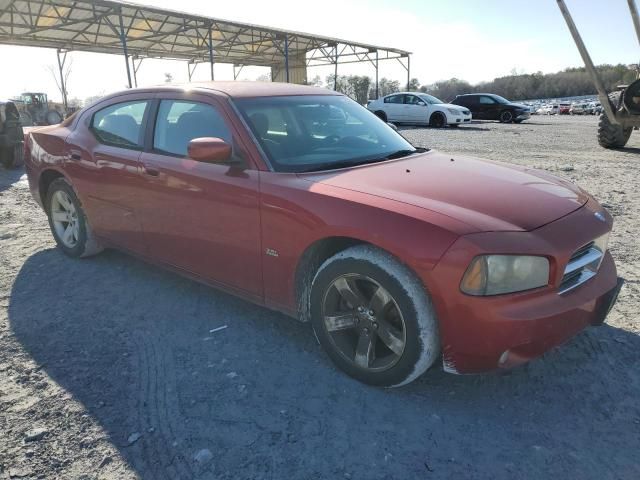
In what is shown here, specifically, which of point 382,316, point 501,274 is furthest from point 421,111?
point 501,274

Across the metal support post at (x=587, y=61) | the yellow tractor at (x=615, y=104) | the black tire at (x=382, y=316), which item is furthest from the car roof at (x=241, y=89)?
the yellow tractor at (x=615, y=104)

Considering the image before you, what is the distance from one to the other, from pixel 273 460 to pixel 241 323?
4.32 feet

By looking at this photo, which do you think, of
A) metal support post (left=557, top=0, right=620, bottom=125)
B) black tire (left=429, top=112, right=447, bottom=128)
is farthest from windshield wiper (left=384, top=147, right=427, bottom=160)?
black tire (left=429, top=112, right=447, bottom=128)

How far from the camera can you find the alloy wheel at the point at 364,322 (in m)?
2.44

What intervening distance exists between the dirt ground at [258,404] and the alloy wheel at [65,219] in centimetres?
86

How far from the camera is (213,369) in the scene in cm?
276

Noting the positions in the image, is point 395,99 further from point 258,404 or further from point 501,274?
point 258,404

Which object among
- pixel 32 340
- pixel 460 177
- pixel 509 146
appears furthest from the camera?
pixel 509 146

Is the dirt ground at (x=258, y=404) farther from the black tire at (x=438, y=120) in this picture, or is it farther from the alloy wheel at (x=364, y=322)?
the black tire at (x=438, y=120)

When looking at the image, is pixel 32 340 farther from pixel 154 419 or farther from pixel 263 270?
pixel 263 270

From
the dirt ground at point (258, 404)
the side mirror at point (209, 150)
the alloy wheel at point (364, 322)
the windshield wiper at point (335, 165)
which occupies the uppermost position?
the side mirror at point (209, 150)

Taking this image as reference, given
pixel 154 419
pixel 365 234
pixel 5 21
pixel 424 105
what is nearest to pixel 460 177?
pixel 365 234

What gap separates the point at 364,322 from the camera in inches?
100

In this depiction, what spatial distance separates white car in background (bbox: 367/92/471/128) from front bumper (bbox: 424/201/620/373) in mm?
19197
